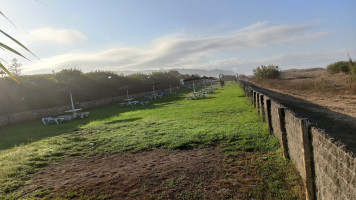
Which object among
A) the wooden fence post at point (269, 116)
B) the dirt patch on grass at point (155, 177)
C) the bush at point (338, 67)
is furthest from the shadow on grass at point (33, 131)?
the bush at point (338, 67)

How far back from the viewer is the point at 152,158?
5426 mm

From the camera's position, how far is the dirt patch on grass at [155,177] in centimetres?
366

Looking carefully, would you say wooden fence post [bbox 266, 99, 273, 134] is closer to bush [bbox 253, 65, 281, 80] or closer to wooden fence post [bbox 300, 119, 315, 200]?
wooden fence post [bbox 300, 119, 315, 200]

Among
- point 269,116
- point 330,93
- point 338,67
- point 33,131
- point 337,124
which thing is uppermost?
point 338,67

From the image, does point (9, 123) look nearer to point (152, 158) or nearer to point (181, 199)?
point (152, 158)

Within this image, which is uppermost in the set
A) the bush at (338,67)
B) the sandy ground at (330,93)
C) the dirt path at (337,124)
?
the bush at (338,67)

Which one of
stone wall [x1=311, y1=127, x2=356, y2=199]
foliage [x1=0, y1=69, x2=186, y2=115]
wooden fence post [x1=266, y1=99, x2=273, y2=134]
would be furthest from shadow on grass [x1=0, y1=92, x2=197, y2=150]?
stone wall [x1=311, y1=127, x2=356, y2=199]

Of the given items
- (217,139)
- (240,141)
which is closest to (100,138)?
(217,139)

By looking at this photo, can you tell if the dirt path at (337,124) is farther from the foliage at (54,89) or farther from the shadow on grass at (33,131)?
the foliage at (54,89)

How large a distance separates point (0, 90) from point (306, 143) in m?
21.3

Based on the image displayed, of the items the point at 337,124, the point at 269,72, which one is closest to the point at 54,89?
the point at 337,124

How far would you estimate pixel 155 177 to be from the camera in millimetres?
4316

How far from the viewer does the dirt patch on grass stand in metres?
3.66

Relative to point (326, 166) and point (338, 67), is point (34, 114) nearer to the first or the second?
point (326, 166)
